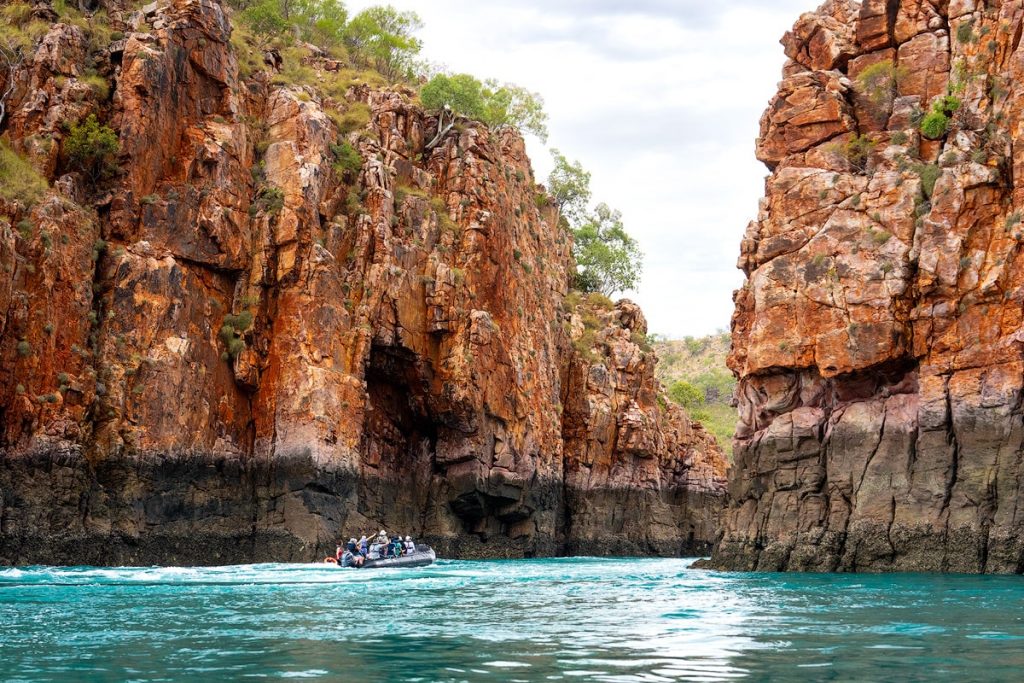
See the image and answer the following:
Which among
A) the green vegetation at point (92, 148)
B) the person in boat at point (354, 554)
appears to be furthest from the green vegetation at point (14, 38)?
the person in boat at point (354, 554)

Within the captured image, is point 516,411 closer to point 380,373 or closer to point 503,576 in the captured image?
point 380,373

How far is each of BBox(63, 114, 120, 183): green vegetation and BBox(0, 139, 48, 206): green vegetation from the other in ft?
7.07

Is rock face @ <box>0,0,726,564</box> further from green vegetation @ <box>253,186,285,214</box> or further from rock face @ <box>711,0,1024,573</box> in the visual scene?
rock face @ <box>711,0,1024,573</box>

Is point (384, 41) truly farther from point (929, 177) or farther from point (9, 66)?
point (929, 177)

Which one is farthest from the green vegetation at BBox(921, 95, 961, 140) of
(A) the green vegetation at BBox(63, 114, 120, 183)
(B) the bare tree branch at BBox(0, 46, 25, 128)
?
(B) the bare tree branch at BBox(0, 46, 25, 128)

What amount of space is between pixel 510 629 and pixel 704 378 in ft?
460

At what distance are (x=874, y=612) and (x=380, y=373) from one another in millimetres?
37456

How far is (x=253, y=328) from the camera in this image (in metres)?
48.6

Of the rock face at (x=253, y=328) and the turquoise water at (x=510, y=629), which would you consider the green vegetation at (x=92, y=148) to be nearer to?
the rock face at (x=253, y=328)

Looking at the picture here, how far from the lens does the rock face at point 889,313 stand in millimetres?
34438

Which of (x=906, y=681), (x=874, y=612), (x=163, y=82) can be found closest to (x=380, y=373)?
(x=163, y=82)

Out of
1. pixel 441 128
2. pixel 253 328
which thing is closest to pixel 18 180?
pixel 253 328

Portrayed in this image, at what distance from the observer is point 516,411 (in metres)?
60.1

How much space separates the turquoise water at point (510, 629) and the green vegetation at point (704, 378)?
276 feet
